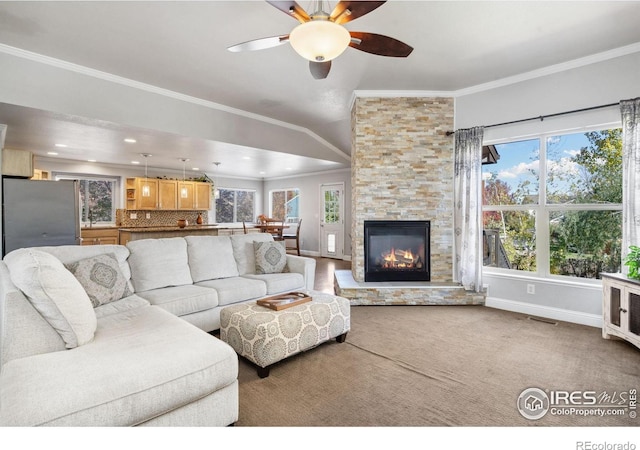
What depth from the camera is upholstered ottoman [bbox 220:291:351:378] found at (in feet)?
7.15

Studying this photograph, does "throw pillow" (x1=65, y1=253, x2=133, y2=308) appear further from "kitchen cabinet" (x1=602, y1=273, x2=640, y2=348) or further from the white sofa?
"kitchen cabinet" (x1=602, y1=273, x2=640, y2=348)

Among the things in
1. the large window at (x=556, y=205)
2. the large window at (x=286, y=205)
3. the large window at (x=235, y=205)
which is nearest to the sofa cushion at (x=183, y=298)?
the large window at (x=556, y=205)

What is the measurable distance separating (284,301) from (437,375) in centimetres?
124

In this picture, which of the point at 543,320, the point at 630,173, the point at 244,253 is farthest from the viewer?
the point at 244,253

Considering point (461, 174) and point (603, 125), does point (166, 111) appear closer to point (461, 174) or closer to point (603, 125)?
point (461, 174)

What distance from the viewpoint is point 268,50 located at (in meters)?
3.11

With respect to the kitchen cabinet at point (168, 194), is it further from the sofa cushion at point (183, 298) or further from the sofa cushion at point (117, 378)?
the sofa cushion at point (117, 378)

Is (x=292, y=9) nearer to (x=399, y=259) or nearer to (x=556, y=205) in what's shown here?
(x=399, y=259)

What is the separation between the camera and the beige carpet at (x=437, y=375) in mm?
1772

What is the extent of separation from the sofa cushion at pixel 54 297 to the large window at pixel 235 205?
7791 millimetres

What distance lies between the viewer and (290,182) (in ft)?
31.1

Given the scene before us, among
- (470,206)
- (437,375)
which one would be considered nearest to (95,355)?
(437,375)
